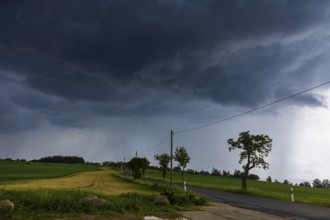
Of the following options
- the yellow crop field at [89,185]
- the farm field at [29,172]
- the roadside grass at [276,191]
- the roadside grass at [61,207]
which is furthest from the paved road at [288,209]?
the farm field at [29,172]

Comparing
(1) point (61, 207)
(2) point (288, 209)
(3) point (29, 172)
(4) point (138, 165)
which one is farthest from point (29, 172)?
(1) point (61, 207)

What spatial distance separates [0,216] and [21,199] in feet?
7.89

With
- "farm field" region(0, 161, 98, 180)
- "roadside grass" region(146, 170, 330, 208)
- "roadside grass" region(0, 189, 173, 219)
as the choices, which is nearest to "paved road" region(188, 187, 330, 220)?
"roadside grass" region(146, 170, 330, 208)

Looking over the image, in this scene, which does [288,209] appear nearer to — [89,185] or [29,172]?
[89,185]

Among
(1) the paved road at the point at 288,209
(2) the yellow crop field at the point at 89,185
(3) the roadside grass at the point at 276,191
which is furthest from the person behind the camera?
(2) the yellow crop field at the point at 89,185

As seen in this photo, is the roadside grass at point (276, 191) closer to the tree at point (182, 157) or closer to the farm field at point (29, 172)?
the tree at point (182, 157)

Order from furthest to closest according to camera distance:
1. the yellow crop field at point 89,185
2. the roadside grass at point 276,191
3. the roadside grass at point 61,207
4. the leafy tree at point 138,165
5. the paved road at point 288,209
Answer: the leafy tree at point 138,165 < the yellow crop field at point 89,185 < the roadside grass at point 276,191 < the paved road at point 288,209 < the roadside grass at point 61,207

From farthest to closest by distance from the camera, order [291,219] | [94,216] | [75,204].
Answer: [291,219] → [75,204] → [94,216]

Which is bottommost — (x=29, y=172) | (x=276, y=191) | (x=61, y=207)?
(x=276, y=191)

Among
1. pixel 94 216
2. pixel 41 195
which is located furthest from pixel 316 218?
pixel 41 195

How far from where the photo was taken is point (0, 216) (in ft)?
43.0

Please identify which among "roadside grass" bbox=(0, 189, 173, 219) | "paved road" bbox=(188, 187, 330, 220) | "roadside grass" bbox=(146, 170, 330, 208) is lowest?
"roadside grass" bbox=(146, 170, 330, 208)

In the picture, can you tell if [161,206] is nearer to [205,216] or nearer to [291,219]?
[205,216]

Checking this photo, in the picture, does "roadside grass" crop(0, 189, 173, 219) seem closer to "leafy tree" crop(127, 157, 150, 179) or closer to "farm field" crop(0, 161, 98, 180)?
"leafy tree" crop(127, 157, 150, 179)
